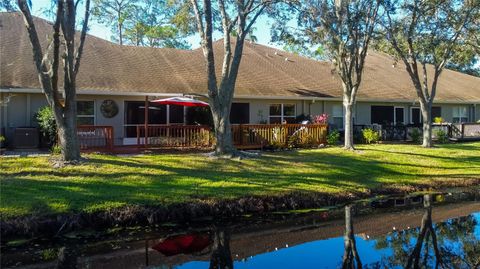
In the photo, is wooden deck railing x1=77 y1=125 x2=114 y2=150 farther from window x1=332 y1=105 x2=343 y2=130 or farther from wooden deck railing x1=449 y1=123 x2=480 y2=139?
wooden deck railing x1=449 y1=123 x2=480 y2=139

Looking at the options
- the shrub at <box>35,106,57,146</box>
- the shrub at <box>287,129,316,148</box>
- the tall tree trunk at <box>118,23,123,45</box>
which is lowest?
the shrub at <box>287,129,316,148</box>

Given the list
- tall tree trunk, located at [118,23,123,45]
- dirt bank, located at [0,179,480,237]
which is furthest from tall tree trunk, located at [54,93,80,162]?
tall tree trunk, located at [118,23,123,45]

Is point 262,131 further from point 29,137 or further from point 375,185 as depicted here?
point 29,137

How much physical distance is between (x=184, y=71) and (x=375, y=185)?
1289 cm

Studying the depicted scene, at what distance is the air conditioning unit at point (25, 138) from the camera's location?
58.5ft

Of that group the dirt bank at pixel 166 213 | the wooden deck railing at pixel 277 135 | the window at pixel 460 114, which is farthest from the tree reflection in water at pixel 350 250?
the window at pixel 460 114

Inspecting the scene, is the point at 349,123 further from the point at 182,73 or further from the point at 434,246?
the point at 434,246

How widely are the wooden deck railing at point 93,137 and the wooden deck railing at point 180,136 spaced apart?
1.58 metres

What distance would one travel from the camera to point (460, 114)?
32562 millimetres

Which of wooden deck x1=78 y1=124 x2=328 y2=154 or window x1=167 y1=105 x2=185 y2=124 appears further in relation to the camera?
window x1=167 y1=105 x2=185 y2=124

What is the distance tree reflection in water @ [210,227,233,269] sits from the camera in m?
8.15

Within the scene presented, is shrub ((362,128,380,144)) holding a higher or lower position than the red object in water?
higher

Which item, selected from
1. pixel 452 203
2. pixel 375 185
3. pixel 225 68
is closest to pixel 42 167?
pixel 225 68

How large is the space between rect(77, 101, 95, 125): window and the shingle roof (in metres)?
0.92
